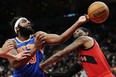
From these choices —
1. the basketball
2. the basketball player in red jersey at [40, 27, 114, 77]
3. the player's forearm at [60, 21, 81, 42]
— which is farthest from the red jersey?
the player's forearm at [60, 21, 81, 42]

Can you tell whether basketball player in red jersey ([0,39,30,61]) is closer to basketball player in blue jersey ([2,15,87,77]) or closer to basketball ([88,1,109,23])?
basketball player in blue jersey ([2,15,87,77])

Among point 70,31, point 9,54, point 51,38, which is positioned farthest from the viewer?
point 51,38

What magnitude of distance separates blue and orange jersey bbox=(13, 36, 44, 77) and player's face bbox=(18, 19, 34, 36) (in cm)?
11

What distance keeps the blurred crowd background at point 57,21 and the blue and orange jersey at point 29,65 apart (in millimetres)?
8953

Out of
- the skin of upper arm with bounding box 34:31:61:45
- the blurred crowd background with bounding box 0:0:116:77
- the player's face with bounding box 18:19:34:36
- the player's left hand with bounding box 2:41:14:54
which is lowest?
the blurred crowd background with bounding box 0:0:116:77

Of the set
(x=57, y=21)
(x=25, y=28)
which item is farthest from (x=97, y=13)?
(x=57, y=21)

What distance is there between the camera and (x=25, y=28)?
167 inches

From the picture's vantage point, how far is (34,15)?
21.7 metres

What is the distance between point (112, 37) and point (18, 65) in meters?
12.8

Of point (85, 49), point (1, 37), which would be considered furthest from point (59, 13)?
point (85, 49)

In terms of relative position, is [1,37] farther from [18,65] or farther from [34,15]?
[18,65]

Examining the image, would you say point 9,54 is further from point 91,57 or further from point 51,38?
point 91,57

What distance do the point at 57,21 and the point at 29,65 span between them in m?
15.6

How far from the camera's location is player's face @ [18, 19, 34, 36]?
4.21 meters
